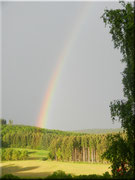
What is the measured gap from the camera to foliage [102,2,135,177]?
45.5 ft

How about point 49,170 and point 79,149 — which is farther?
point 79,149

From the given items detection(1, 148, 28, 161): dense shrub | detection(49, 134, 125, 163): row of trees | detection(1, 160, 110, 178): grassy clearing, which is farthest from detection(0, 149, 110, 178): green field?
detection(1, 148, 28, 161): dense shrub

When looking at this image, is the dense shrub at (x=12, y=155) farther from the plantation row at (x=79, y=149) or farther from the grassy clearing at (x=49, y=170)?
the grassy clearing at (x=49, y=170)

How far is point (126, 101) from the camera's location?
1459cm

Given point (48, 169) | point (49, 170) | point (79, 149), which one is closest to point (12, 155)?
point (79, 149)

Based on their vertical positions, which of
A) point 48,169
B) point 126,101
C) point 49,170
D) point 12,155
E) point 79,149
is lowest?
point 12,155

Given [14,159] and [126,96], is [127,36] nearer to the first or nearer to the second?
[126,96]

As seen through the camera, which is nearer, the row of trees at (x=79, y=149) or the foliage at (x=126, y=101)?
the foliage at (x=126, y=101)

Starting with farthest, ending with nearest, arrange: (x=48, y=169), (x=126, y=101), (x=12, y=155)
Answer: (x=12, y=155)
(x=48, y=169)
(x=126, y=101)

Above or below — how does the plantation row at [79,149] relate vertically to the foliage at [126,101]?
below

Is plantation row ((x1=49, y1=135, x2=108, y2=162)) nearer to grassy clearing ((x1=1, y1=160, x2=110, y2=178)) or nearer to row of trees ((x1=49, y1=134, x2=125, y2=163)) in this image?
row of trees ((x1=49, y1=134, x2=125, y2=163))

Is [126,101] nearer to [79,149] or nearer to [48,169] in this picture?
[48,169]

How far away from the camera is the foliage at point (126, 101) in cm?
1388

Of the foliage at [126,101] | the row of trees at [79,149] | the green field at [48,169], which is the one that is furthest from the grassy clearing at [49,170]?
the foliage at [126,101]
